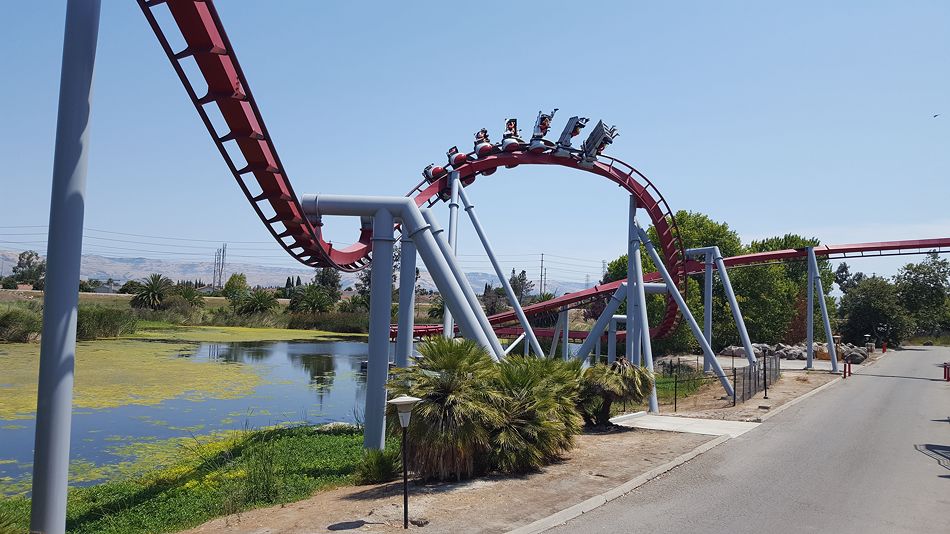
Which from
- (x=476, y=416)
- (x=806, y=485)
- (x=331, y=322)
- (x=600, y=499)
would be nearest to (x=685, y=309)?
(x=806, y=485)

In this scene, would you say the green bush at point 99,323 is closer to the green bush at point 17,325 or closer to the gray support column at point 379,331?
the green bush at point 17,325

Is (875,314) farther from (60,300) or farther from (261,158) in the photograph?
(60,300)

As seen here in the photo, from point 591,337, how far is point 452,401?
1454 centimetres

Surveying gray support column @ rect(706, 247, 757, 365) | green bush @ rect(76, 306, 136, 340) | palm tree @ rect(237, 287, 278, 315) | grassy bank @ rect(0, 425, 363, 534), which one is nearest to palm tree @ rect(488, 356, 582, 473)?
grassy bank @ rect(0, 425, 363, 534)

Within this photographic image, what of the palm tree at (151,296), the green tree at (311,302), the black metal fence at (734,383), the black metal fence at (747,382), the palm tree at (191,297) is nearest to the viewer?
the black metal fence at (747,382)

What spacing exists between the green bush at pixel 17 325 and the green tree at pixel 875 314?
72.0 meters

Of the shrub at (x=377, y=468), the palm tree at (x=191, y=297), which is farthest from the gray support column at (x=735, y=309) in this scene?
the palm tree at (x=191, y=297)

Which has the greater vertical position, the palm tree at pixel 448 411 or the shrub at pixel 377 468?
the palm tree at pixel 448 411

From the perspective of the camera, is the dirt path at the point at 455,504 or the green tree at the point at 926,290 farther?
the green tree at the point at 926,290

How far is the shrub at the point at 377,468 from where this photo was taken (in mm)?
11258

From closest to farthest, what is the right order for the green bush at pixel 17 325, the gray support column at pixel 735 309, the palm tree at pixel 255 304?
the gray support column at pixel 735 309 < the green bush at pixel 17 325 < the palm tree at pixel 255 304

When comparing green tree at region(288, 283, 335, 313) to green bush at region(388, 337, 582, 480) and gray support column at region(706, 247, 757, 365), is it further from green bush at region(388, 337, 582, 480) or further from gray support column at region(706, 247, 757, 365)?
green bush at region(388, 337, 582, 480)

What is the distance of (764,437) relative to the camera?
1473 cm

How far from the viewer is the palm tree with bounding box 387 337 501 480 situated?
34.2 feet
